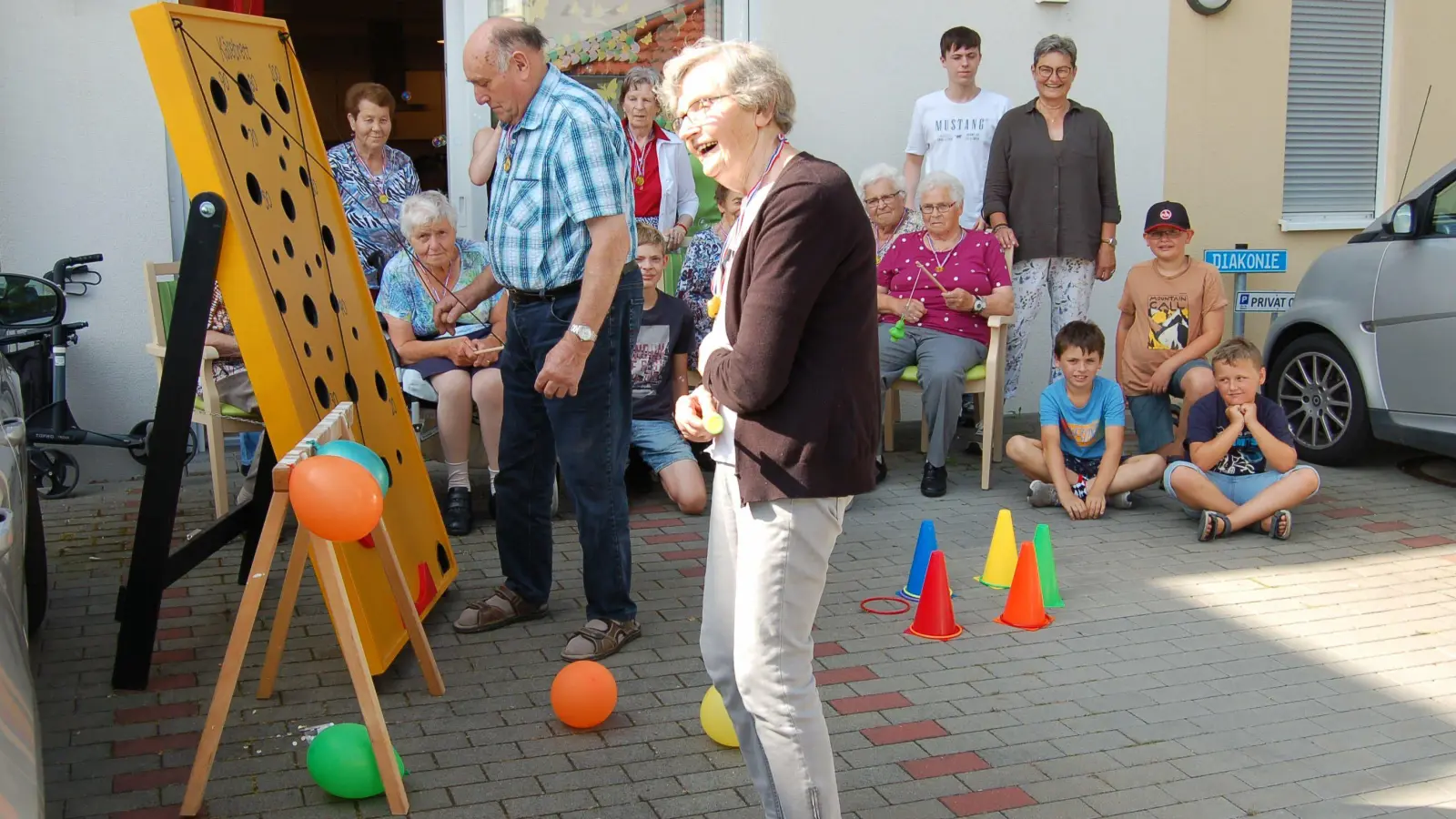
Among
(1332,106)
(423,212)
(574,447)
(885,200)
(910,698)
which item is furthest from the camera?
(1332,106)

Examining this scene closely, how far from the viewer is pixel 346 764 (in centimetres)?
343

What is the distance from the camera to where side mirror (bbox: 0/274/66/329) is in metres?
5.68

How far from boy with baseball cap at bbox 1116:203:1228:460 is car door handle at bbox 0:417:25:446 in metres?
5.43

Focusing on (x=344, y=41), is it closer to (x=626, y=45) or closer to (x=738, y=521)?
(x=626, y=45)

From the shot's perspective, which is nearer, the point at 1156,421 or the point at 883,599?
the point at 883,599

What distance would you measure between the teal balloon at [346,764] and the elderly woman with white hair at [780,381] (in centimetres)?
119

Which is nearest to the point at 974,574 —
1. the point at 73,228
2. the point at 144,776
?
the point at 144,776

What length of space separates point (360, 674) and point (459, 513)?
2738 mm

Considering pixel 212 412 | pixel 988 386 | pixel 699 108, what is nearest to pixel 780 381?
pixel 699 108

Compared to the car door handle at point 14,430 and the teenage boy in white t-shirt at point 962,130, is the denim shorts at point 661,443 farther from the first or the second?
the car door handle at point 14,430

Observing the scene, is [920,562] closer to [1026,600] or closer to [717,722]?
[1026,600]

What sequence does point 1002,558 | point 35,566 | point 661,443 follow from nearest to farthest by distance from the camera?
point 35,566
point 1002,558
point 661,443

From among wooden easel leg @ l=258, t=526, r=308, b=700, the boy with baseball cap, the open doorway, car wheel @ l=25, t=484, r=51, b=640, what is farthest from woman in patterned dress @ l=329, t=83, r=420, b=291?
the open doorway

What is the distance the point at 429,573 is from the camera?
4.90 meters
